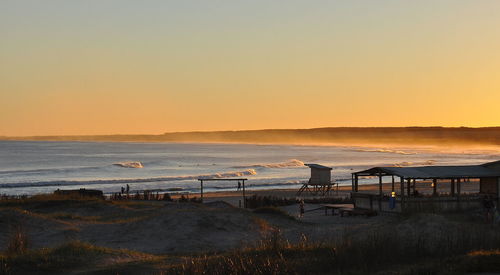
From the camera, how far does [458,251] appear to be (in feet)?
Result: 54.6

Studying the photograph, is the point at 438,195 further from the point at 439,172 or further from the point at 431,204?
the point at 431,204

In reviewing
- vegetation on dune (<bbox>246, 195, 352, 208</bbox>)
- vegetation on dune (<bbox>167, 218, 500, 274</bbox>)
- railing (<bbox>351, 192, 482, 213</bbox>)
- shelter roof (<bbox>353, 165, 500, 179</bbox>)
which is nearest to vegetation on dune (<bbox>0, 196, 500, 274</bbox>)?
vegetation on dune (<bbox>167, 218, 500, 274</bbox>)

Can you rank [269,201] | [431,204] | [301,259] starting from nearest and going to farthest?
1. [301,259]
2. [431,204]
3. [269,201]

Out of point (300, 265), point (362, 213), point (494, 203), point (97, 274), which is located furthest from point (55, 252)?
point (494, 203)

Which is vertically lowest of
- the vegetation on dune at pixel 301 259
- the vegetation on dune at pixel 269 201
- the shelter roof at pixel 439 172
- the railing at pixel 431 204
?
the vegetation on dune at pixel 269 201

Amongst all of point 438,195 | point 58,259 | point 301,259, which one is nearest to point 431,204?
point 438,195

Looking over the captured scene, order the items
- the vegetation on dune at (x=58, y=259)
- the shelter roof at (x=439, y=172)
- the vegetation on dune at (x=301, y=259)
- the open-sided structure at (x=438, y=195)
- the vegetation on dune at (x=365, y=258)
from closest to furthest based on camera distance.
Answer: the vegetation on dune at (x=365, y=258)
the vegetation on dune at (x=301, y=259)
the vegetation on dune at (x=58, y=259)
the open-sided structure at (x=438, y=195)
the shelter roof at (x=439, y=172)

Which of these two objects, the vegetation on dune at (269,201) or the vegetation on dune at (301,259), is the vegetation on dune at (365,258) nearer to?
the vegetation on dune at (301,259)

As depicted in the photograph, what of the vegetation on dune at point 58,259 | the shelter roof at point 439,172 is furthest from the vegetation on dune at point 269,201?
the vegetation on dune at point 58,259

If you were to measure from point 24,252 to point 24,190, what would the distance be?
157 feet

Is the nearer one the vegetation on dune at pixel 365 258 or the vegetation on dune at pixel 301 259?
the vegetation on dune at pixel 365 258

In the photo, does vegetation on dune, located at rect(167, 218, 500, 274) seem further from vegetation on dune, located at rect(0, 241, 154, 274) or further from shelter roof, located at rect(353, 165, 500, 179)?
shelter roof, located at rect(353, 165, 500, 179)

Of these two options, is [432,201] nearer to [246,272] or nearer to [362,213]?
[362,213]

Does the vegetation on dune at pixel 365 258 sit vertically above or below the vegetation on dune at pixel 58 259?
above
